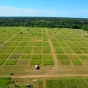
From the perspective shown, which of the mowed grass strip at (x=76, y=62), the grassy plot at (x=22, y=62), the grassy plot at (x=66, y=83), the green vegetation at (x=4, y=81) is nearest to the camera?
the grassy plot at (x=66, y=83)

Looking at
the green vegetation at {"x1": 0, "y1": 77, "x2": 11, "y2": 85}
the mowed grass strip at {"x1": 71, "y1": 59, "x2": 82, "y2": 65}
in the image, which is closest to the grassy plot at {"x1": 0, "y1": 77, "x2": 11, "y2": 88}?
the green vegetation at {"x1": 0, "y1": 77, "x2": 11, "y2": 85}

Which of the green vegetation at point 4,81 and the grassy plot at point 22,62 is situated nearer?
the green vegetation at point 4,81

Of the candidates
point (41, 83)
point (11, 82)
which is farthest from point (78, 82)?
point (11, 82)

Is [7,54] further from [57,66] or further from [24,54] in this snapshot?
[57,66]

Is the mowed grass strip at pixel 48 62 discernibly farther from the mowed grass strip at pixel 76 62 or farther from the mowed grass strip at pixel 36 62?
the mowed grass strip at pixel 76 62

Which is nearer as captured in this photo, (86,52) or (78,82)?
(78,82)

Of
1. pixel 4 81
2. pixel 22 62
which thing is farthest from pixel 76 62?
pixel 4 81

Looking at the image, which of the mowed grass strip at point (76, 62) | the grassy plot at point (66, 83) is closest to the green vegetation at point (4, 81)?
the grassy plot at point (66, 83)

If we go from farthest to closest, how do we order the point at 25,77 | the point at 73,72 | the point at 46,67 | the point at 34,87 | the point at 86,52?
→ the point at 86,52 < the point at 46,67 < the point at 73,72 < the point at 25,77 < the point at 34,87

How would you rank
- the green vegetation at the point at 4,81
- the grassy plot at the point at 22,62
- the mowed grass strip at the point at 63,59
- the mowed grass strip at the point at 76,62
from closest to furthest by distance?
the green vegetation at the point at 4,81, the grassy plot at the point at 22,62, the mowed grass strip at the point at 76,62, the mowed grass strip at the point at 63,59

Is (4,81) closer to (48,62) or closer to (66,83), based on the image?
(66,83)

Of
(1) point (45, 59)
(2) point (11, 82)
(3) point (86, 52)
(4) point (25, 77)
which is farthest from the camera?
(3) point (86, 52)
